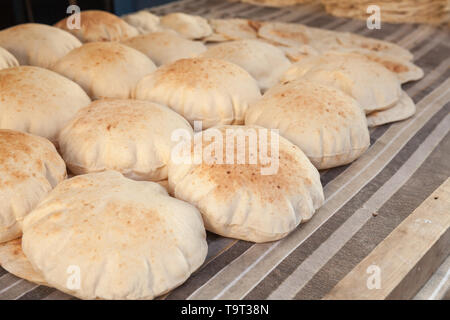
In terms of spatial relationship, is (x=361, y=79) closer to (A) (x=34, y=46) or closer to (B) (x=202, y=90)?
(B) (x=202, y=90)

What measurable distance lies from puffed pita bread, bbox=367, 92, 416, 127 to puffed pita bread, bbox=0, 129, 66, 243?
1290 mm

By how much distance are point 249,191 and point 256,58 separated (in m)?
1.11

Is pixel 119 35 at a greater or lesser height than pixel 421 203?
greater

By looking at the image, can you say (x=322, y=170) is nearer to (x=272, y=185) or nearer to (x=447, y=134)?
(x=272, y=185)

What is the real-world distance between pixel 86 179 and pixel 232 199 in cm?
41

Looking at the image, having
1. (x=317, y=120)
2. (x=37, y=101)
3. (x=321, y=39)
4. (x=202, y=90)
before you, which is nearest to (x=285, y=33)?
(x=321, y=39)

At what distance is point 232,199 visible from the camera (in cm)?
138

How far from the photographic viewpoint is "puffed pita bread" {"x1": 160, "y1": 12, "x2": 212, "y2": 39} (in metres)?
2.94

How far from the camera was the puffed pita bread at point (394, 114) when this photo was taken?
2.12 m

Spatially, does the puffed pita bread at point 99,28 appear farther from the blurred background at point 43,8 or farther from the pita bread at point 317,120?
the pita bread at point 317,120

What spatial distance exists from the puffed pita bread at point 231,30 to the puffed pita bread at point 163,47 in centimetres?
47

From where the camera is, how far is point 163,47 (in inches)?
96.6

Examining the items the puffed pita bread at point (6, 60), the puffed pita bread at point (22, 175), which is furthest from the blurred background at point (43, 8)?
the puffed pita bread at point (22, 175)
